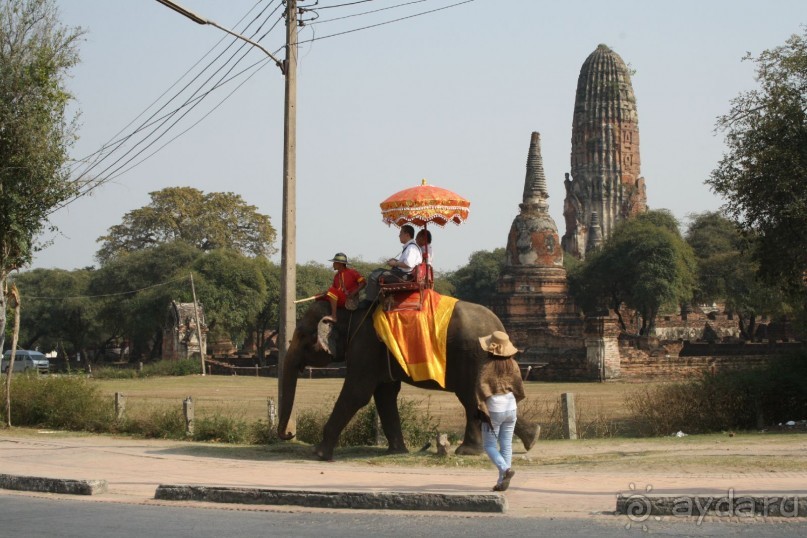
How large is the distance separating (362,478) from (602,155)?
8843cm

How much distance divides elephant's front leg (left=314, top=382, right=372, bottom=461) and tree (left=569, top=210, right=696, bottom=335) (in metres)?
49.4

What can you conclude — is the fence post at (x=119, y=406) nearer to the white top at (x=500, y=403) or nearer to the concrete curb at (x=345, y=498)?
the concrete curb at (x=345, y=498)

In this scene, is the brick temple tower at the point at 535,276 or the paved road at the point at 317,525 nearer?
the paved road at the point at 317,525

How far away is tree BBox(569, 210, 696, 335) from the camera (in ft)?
198

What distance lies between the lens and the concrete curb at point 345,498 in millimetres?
8797

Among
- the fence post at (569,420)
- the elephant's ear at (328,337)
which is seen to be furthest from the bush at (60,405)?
the fence post at (569,420)

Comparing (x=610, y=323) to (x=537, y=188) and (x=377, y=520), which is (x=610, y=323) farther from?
(x=377, y=520)

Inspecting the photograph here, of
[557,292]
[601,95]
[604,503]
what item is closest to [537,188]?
[557,292]

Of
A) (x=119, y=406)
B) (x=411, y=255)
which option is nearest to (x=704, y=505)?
(x=411, y=255)

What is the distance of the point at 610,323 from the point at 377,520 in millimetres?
36126

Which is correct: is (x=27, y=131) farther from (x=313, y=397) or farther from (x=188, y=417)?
(x=313, y=397)

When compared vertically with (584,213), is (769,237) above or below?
below

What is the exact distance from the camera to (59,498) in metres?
10.3

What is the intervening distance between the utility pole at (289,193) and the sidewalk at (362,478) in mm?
2258
